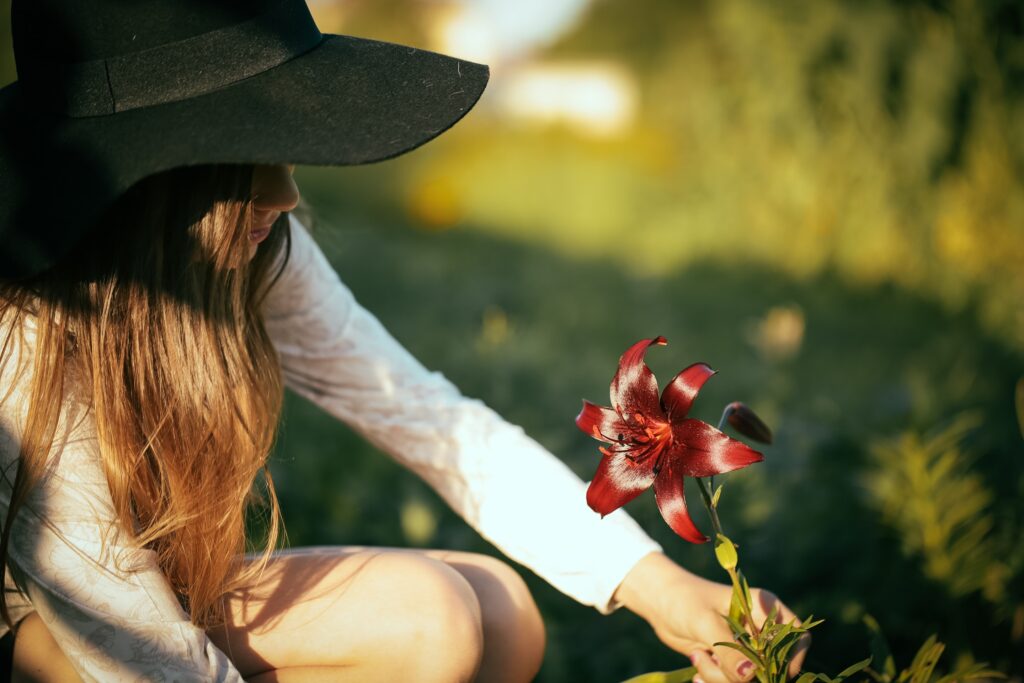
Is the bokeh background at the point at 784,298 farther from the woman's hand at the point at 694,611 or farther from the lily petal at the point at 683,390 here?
the lily petal at the point at 683,390

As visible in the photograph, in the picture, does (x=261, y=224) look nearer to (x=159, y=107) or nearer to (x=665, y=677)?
(x=159, y=107)

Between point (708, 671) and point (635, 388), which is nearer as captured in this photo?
point (635, 388)

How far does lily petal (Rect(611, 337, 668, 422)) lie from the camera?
936 millimetres

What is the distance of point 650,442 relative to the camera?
957 mm

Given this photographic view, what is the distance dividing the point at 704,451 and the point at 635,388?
0.10 meters

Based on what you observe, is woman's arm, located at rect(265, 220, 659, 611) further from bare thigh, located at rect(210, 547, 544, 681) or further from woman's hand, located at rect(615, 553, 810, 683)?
bare thigh, located at rect(210, 547, 544, 681)

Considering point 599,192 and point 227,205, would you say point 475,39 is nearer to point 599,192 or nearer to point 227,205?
point 599,192

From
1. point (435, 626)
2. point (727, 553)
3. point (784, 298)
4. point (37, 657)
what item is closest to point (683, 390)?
point (727, 553)

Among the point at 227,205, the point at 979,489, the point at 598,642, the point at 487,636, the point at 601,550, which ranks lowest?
the point at 598,642

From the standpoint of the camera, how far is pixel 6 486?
1021 mm

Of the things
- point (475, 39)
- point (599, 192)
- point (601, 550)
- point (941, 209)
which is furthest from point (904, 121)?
point (475, 39)

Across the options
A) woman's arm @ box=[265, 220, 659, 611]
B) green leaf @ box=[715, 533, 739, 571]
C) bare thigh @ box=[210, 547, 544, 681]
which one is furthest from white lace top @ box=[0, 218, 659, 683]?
green leaf @ box=[715, 533, 739, 571]

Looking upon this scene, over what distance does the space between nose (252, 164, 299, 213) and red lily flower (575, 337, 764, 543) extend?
0.43 m

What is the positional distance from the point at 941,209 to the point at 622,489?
347cm
